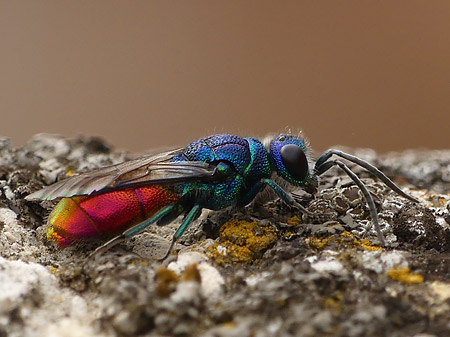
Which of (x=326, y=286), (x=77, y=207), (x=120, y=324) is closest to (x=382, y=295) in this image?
(x=326, y=286)

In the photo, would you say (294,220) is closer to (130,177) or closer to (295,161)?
(295,161)

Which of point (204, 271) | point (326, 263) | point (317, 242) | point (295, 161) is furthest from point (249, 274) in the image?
point (295, 161)

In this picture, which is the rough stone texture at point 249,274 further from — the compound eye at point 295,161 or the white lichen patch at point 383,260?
the compound eye at point 295,161

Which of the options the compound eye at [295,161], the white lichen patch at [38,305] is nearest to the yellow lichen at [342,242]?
the compound eye at [295,161]

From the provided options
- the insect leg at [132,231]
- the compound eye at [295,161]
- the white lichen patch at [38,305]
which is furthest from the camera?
the compound eye at [295,161]

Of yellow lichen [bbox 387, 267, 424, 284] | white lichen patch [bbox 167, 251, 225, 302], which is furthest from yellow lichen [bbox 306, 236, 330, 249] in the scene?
white lichen patch [bbox 167, 251, 225, 302]

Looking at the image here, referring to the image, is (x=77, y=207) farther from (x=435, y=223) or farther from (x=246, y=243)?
(x=435, y=223)

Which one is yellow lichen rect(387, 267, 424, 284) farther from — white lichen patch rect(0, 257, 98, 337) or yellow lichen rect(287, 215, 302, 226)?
white lichen patch rect(0, 257, 98, 337)
